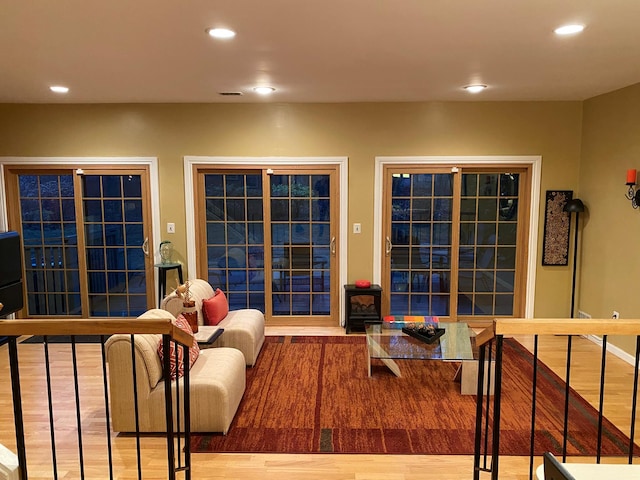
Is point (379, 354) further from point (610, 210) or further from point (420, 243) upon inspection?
point (610, 210)

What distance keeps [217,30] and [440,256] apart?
3.94m

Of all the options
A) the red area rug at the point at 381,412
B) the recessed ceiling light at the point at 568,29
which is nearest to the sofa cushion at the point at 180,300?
the red area rug at the point at 381,412

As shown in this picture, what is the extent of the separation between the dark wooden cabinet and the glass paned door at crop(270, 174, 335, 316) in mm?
411

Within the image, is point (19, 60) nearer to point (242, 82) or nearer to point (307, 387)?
point (242, 82)

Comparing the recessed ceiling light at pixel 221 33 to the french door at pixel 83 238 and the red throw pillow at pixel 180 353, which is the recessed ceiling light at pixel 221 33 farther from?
the french door at pixel 83 238

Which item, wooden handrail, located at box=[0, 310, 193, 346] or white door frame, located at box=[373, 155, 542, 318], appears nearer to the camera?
wooden handrail, located at box=[0, 310, 193, 346]

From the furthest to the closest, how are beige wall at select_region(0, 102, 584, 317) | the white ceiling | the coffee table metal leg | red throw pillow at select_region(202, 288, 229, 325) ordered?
beige wall at select_region(0, 102, 584, 317) → red throw pillow at select_region(202, 288, 229, 325) → the coffee table metal leg → the white ceiling

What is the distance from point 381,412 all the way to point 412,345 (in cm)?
73

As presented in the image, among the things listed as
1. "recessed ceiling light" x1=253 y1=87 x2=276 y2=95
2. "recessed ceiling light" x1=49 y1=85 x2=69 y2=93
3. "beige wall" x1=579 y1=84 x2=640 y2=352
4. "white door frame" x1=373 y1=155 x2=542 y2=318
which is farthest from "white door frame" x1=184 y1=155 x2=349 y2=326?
"beige wall" x1=579 y1=84 x2=640 y2=352

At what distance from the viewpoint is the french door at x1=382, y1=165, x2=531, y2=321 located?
5652 mm

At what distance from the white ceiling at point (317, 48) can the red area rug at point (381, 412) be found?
2708 mm

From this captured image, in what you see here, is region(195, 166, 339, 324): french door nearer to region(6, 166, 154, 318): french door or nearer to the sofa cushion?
region(6, 166, 154, 318): french door

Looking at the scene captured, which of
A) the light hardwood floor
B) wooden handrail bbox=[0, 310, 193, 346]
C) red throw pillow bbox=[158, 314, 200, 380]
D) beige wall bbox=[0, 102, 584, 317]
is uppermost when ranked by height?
beige wall bbox=[0, 102, 584, 317]

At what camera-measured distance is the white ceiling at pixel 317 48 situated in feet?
8.17
